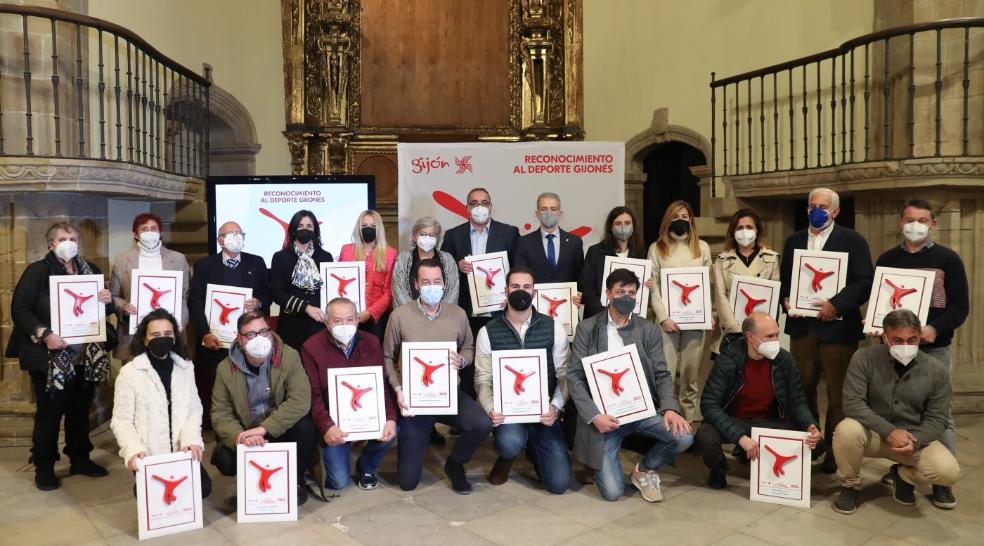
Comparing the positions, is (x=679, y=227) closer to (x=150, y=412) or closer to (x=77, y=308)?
(x=150, y=412)

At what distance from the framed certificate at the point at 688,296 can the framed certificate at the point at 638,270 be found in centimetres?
12

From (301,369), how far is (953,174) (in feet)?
15.1

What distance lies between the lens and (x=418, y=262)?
482 centimetres

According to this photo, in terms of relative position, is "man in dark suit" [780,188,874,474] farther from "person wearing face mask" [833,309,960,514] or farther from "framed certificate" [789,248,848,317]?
"person wearing face mask" [833,309,960,514]

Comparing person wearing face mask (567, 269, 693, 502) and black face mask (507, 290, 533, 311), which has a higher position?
black face mask (507, 290, 533, 311)

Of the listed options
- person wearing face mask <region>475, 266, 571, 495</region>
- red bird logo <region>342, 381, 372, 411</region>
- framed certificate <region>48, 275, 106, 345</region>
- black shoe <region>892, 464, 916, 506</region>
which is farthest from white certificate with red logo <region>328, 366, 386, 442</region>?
black shoe <region>892, 464, 916, 506</region>

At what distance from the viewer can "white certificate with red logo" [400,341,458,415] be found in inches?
170

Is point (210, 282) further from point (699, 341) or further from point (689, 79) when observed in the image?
point (689, 79)

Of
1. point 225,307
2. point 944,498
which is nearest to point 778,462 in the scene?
point 944,498

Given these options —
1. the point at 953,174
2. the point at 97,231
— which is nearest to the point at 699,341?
the point at 953,174

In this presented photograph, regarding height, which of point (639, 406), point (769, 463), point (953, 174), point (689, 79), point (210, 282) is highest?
point (689, 79)

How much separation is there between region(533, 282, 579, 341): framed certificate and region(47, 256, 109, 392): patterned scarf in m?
2.61

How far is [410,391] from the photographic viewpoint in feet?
14.2

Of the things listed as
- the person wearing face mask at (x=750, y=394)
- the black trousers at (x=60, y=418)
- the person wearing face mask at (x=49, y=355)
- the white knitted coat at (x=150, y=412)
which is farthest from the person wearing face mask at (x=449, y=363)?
the black trousers at (x=60, y=418)
